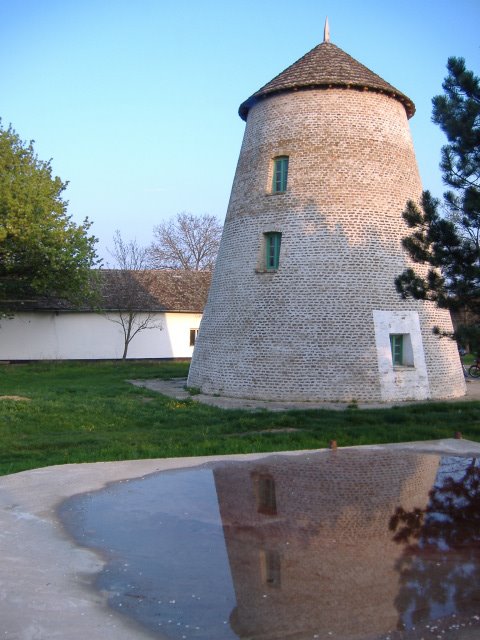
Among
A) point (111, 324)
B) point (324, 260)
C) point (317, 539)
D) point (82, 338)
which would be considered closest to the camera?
point (317, 539)

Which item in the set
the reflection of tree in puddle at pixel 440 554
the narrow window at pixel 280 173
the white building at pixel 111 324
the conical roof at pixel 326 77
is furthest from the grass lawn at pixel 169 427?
the white building at pixel 111 324

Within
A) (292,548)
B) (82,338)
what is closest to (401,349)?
(292,548)

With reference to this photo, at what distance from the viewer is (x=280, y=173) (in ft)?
62.2

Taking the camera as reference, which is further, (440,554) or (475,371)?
(475,371)

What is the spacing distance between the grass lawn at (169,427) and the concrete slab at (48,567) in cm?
125

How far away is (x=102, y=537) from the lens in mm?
6836

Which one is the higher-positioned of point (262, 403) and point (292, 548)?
point (262, 403)

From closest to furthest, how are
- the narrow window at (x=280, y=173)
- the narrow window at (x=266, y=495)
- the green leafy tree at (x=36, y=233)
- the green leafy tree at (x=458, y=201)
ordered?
the narrow window at (x=266, y=495) → the green leafy tree at (x=458, y=201) → the narrow window at (x=280, y=173) → the green leafy tree at (x=36, y=233)

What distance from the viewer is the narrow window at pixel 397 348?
59.4 ft

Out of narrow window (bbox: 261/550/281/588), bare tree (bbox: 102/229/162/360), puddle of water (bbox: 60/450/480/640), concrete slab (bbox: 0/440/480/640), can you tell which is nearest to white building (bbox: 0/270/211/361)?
bare tree (bbox: 102/229/162/360)

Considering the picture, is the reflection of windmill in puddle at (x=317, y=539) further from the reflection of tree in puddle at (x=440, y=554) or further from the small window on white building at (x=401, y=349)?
the small window on white building at (x=401, y=349)

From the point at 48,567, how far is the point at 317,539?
9.19 feet

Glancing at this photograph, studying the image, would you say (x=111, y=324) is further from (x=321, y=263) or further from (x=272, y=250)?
(x=321, y=263)

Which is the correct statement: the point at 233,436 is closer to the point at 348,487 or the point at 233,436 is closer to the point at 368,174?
the point at 348,487
